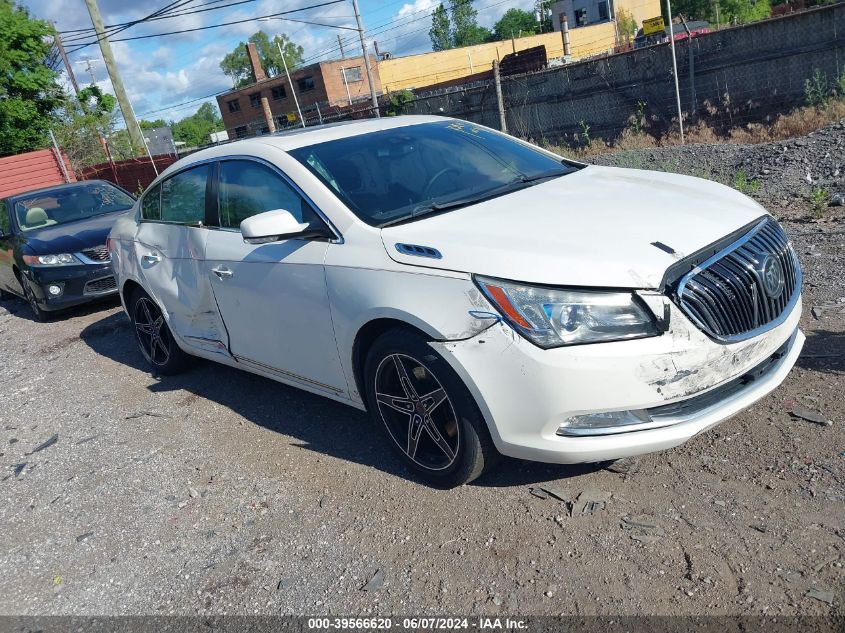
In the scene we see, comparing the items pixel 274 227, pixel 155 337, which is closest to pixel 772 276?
pixel 274 227

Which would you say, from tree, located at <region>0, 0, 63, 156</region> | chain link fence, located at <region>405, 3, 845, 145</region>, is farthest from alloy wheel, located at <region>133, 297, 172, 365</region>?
tree, located at <region>0, 0, 63, 156</region>

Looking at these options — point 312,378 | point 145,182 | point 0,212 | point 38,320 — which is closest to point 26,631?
point 312,378

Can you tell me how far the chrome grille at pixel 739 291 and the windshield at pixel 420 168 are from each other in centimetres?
125

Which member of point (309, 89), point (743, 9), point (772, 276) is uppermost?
point (309, 89)

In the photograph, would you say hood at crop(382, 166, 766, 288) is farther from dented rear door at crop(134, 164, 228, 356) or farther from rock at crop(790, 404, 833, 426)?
dented rear door at crop(134, 164, 228, 356)

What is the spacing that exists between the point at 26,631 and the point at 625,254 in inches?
117

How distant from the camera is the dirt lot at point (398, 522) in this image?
2.67m

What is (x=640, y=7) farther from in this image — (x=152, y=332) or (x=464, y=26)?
(x=152, y=332)

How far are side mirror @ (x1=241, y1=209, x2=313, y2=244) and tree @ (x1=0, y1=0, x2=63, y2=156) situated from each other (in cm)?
2635

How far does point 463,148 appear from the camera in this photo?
14.1 feet

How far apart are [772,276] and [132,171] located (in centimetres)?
2501

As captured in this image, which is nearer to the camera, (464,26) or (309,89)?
(309,89)

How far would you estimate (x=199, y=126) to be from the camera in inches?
5689

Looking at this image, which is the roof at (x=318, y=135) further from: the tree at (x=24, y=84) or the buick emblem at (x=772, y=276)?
the tree at (x=24, y=84)
